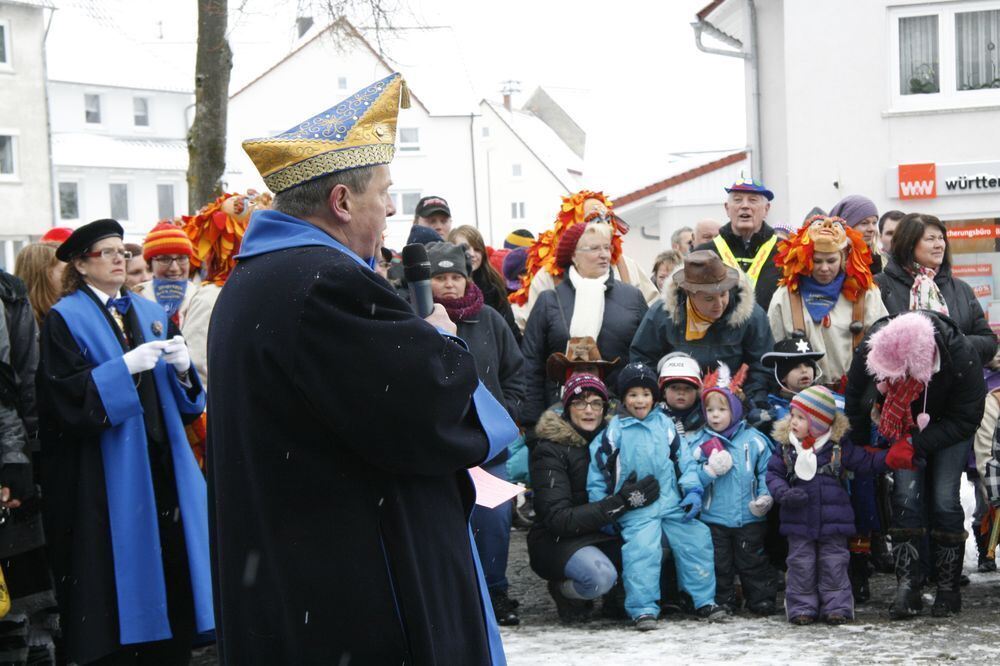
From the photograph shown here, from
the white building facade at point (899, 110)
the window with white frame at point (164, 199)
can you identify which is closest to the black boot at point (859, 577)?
the white building facade at point (899, 110)

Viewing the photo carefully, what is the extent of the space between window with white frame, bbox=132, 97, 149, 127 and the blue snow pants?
45.1 m

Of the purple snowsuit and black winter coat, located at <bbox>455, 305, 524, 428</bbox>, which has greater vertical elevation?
black winter coat, located at <bbox>455, 305, 524, 428</bbox>

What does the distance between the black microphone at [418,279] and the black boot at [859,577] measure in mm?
4422

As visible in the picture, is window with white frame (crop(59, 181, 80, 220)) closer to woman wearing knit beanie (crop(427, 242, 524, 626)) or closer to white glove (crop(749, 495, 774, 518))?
woman wearing knit beanie (crop(427, 242, 524, 626))

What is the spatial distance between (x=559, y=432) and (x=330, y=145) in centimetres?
432

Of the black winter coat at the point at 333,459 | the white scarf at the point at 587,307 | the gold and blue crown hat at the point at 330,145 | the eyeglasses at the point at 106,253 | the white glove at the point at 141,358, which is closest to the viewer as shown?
the black winter coat at the point at 333,459

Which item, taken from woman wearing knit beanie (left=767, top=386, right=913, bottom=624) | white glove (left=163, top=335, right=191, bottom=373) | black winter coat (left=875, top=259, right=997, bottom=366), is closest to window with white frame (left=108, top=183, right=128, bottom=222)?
black winter coat (left=875, top=259, right=997, bottom=366)

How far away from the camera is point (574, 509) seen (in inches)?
274

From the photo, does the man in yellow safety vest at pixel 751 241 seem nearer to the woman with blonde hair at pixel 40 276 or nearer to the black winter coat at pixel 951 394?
the black winter coat at pixel 951 394

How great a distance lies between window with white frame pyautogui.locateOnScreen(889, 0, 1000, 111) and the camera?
17.1 metres

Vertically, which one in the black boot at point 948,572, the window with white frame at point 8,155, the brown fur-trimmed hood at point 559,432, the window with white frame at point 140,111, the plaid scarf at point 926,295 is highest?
the window with white frame at point 140,111

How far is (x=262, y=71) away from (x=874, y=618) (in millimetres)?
43801

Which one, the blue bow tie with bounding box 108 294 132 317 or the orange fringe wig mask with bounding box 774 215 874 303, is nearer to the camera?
the blue bow tie with bounding box 108 294 132 317

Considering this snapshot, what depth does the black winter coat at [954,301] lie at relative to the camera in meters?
7.33
